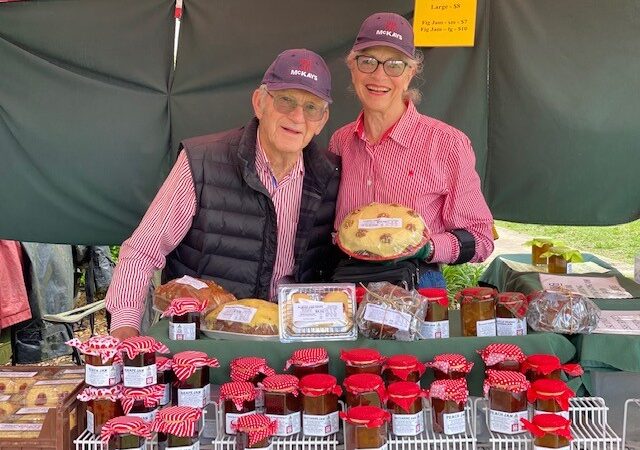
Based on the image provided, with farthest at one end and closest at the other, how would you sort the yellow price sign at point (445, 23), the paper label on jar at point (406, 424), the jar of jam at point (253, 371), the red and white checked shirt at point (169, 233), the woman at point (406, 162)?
the yellow price sign at point (445, 23), the woman at point (406, 162), the red and white checked shirt at point (169, 233), the jar of jam at point (253, 371), the paper label on jar at point (406, 424)

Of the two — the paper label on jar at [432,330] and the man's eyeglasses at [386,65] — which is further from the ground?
the man's eyeglasses at [386,65]

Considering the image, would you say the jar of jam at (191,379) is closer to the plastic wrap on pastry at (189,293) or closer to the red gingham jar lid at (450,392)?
the plastic wrap on pastry at (189,293)

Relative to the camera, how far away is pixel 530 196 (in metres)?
3.09

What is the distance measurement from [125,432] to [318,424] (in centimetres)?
39

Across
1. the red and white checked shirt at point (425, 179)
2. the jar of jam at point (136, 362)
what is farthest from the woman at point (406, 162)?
the jar of jam at point (136, 362)

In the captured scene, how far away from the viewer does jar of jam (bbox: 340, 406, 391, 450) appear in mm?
1366

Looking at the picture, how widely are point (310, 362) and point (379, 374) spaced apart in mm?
157

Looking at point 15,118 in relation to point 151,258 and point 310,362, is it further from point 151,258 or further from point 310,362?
point 310,362

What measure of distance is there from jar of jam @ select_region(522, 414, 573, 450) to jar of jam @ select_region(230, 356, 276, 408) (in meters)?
0.57

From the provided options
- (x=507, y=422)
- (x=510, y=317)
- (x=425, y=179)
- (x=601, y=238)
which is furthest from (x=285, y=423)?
(x=601, y=238)

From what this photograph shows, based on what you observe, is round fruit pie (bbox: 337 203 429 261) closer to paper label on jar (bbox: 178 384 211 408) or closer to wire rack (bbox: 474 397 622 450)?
wire rack (bbox: 474 397 622 450)

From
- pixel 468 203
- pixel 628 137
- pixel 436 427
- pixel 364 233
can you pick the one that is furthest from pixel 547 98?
pixel 436 427

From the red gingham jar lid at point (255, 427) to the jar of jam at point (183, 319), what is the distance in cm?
41

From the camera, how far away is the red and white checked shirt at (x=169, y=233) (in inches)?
81.5
